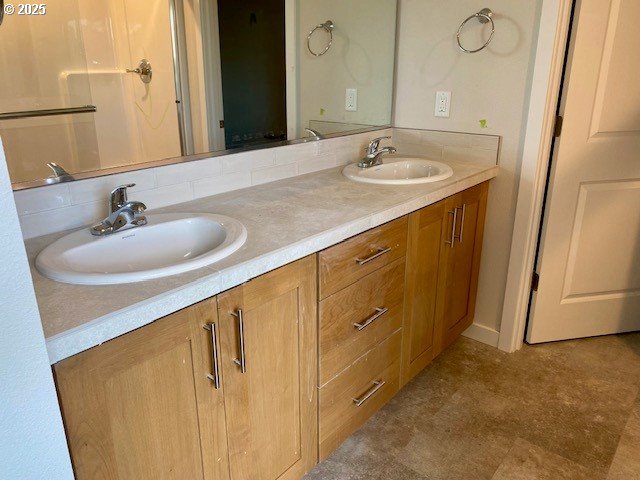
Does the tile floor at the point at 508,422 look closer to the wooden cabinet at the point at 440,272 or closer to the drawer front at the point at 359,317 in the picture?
the wooden cabinet at the point at 440,272

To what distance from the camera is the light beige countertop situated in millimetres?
874

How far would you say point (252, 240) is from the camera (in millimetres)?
1241

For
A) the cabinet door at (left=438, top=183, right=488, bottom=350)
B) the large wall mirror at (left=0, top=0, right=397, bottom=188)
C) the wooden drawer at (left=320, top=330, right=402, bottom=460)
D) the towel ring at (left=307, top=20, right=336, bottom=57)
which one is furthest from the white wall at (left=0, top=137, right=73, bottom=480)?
the towel ring at (left=307, top=20, right=336, bottom=57)

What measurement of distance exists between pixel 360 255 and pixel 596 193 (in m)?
1.36

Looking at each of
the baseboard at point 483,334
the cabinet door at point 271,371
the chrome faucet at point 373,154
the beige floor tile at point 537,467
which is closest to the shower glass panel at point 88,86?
the cabinet door at point 271,371

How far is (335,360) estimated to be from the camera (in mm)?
1493

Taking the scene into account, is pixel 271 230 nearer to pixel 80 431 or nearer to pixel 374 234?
pixel 374 234

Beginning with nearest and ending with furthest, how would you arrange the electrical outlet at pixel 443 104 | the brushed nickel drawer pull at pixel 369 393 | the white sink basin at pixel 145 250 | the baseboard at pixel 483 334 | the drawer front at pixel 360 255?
the white sink basin at pixel 145 250
the drawer front at pixel 360 255
the brushed nickel drawer pull at pixel 369 393
the electrical outlet at pixel 443 104
the baseboard at pixel 483 334

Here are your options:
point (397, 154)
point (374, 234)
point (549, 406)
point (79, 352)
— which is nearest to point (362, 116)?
point (397, 154)

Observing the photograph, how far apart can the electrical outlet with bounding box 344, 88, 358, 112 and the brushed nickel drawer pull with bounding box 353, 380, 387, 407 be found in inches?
47.9

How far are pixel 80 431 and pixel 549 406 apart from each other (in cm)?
176

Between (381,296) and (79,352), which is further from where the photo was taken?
(381,296)

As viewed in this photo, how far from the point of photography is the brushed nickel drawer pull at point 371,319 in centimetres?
155

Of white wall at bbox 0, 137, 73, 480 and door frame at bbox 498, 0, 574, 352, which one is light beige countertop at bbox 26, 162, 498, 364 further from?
door frame at bbox 498, 0, 574, 352
